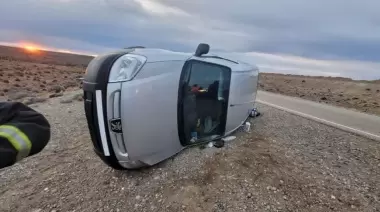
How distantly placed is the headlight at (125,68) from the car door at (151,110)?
0.08m

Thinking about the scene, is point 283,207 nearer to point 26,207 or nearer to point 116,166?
point 116,166

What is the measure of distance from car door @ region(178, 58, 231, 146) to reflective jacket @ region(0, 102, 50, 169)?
336 centimetres

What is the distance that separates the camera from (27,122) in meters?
1.74

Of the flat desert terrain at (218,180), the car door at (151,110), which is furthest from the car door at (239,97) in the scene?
the car door at (151,110)

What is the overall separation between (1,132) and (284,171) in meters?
4.69

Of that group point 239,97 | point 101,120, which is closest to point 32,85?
point 239,97

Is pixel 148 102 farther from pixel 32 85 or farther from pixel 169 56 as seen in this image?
pixel 32 85

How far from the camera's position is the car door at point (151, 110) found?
15.0ft

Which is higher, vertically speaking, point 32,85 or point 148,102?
point 148,102

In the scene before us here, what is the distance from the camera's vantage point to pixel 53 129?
9.32 meters

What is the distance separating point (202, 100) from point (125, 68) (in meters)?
1.65

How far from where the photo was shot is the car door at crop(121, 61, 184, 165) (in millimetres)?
4559

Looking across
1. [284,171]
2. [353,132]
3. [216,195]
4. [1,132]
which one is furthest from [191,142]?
[353,132]

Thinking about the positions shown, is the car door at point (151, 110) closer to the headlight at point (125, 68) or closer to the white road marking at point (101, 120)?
the headlight at point (125, 68)
